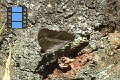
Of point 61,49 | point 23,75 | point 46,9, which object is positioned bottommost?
point 23,75

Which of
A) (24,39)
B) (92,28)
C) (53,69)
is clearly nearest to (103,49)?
(92,28)

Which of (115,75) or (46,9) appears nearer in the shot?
(115,75)

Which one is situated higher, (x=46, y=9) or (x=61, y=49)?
(x=46, y=9)

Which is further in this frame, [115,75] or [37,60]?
[37,60]

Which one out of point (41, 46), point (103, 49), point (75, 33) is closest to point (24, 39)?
point (41, 46)

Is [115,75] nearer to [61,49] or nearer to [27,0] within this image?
[61,49]

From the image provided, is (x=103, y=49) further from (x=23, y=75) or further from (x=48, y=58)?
(x=23, y=75)
